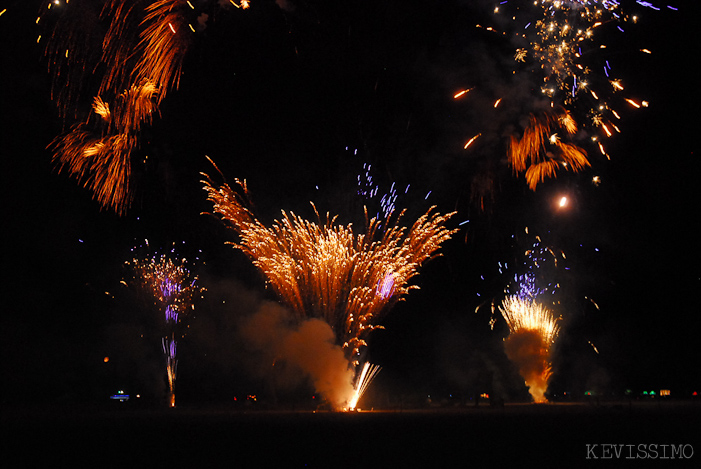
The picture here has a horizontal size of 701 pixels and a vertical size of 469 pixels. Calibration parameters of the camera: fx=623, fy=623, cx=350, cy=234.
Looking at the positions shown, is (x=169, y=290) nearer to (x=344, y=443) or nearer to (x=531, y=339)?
(x=344, y=443)

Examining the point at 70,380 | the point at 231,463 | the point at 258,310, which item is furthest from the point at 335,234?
the point at 70,380

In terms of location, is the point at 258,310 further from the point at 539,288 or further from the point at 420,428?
the point at 420,428

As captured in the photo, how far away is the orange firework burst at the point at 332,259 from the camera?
62.6 ft

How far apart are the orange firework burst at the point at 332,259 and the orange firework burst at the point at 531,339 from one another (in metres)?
10.1

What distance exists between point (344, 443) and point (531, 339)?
2004 centimetres

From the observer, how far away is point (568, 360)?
115 feet

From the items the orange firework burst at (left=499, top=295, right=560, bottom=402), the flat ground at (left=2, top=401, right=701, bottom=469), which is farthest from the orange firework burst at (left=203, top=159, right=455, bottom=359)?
the orange firework burst at (left=499, top=295, right=560, bottom=402)

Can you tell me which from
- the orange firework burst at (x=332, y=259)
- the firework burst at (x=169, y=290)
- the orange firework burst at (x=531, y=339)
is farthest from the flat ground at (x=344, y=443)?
the orange firework burst at (x=531, y=339)

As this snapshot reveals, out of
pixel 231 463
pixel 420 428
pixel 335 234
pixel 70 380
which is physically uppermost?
pixel 335 234

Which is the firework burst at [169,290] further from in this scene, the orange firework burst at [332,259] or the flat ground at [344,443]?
the flat ground at [344,443]

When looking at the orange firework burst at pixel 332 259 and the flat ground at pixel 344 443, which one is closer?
the flat ground at pixel 344 443

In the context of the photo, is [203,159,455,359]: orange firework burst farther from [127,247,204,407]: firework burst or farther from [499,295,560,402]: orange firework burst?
[499,295,560,402]: orange firework burst

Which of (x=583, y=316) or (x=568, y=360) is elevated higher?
(x=583, y=316)

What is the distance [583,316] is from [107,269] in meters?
25.3
